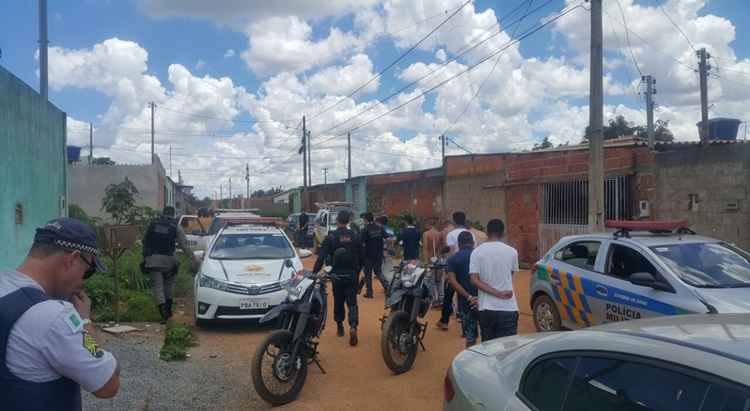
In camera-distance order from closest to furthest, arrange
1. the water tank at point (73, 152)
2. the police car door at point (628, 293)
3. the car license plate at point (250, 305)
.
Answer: the police car door at point (628, 293), the car license plate at point (250, 305), the water tank at point (73, 152)

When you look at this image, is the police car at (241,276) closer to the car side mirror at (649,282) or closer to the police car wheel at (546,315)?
the police car wheel at (546,315)

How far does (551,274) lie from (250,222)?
5647 mm

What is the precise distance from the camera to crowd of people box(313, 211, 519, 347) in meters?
5.58

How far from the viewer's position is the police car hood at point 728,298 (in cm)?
541

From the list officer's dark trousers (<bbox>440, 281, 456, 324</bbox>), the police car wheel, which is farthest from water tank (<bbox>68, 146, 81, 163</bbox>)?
the police car wheel

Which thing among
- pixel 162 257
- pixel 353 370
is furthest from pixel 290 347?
pixel 162 257

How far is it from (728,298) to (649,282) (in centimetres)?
70

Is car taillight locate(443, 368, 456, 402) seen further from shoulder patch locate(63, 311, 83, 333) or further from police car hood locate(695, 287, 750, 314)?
police car hood locate(695, 287, 750, 314)

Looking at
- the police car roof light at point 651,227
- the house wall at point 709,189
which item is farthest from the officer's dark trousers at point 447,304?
the house wall at point 709,189

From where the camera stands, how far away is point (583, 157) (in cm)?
1522

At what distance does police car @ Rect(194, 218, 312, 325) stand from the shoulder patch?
5.64 meters

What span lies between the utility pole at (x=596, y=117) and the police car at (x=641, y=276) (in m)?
2.62

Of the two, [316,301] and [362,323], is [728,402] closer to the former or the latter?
Answer: [316,301]

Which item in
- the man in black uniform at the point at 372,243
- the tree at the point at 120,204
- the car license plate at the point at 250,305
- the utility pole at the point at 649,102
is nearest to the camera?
the car license plate at the point at 250,305
